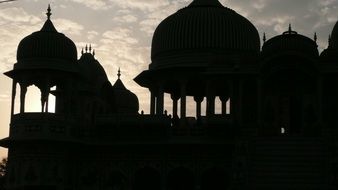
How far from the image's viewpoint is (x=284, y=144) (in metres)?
→ 35.2

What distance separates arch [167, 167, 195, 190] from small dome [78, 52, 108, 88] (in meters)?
10.2

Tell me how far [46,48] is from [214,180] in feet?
40.1

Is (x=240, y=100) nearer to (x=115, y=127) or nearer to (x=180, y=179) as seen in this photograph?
(x=180, y=179)

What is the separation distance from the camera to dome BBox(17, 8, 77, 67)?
40.1m

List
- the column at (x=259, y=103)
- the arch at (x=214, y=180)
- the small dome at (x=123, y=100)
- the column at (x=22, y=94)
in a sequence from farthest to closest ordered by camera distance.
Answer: the small dome at (x=123, y=100), the column at (x=22, y=94), the arch at (x=214, y=180), the column at (x=259, y=103)

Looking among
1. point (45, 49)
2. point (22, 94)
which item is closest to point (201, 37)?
point (45, 49)

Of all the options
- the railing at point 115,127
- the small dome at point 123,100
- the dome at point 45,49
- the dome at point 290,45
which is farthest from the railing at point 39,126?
the small dome at point 123,100

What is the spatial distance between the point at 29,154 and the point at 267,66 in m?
14.0

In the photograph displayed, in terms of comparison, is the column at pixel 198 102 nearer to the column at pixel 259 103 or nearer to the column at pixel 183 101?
the column at pixel 183 101

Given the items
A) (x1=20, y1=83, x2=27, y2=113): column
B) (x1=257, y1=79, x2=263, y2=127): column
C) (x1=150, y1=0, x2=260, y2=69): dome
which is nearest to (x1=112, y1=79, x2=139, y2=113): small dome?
(x1=150, y1=0, x2=260, y2=69): dome

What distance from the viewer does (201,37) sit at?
145 ft

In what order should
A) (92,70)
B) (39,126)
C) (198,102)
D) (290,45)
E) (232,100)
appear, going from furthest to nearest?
(198,102) → (92,70) → (232,100) → (39,126) → (290,45)

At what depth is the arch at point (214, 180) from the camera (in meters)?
38.7

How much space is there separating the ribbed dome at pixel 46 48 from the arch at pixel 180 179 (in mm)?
8992
